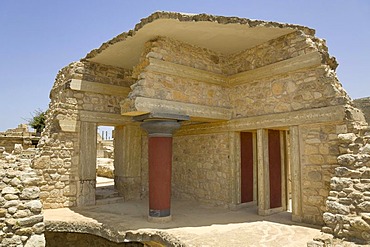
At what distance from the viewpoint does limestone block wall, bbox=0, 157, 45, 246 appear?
16.4 feet

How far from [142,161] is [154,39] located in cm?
452

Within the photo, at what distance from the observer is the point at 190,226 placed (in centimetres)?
638

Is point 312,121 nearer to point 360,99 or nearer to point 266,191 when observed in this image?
point 266,191

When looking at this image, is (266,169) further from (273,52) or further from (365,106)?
(365,106)

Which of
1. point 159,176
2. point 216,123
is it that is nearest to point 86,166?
point 159,176

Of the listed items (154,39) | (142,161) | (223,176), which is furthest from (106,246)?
(154,39)

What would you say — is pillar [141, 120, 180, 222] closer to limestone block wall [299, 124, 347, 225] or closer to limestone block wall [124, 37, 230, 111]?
limestone block wall [124, 37, 230, 111]

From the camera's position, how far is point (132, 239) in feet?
19.6

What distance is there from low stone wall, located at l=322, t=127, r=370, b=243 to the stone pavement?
676 millimetres

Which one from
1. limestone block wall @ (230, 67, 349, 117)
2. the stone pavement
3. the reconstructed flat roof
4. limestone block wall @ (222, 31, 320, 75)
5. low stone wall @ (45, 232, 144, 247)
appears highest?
the reconstructed flat roof

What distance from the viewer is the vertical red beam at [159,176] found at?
271 inches

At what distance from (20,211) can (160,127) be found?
3229mm

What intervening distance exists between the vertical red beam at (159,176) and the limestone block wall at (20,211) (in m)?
2.42

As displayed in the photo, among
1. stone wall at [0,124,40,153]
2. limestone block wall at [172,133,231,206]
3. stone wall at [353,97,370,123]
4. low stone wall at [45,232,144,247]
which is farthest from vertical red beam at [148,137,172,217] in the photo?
stone wall at [0,124,40,153]
